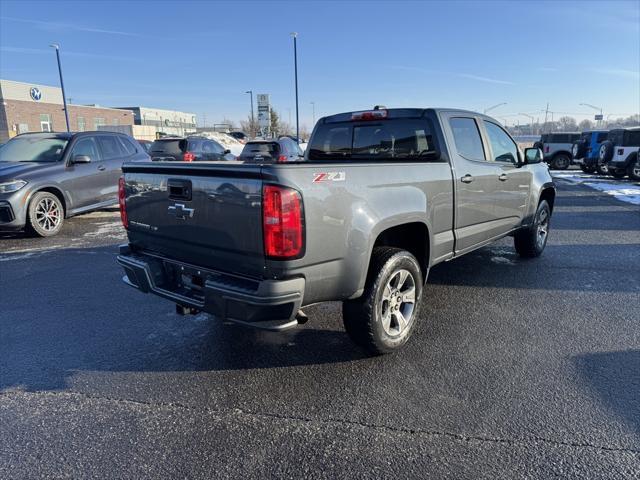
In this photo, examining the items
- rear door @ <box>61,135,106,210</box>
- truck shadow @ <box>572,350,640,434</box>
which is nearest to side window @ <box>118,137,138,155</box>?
rear door @ <box>61,135,106,210</box>

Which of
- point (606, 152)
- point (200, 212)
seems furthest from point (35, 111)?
point (200, 212)

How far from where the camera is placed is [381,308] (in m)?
3.38

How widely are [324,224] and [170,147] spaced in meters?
11.9

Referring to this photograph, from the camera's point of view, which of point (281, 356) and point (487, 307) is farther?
point (487, 307)

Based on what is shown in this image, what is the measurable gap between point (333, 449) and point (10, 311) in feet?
12.4

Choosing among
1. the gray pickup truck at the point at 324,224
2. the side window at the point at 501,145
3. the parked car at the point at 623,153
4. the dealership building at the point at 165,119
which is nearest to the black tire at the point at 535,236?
the side window at the point at 501,145

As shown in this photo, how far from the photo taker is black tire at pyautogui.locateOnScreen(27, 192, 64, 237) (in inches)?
300

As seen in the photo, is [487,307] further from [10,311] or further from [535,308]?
[10,311]

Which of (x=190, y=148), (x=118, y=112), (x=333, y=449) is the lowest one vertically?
(x=333, y=449)

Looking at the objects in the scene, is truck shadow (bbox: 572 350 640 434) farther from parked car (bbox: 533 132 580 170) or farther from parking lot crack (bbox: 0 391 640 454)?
parked car (bbox: 533 132 580 170)

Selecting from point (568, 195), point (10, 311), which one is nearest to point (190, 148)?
point (10, 311)

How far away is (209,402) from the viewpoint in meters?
2.94

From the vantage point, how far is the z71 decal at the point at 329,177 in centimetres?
281

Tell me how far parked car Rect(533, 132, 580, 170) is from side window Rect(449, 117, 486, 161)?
955 inches
